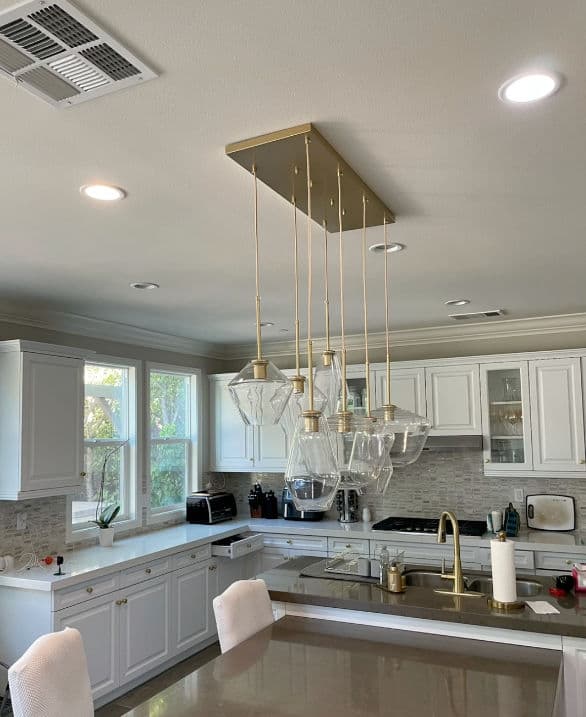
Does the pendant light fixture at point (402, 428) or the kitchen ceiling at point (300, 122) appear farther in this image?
the pendant light fixture at point (402, 428)

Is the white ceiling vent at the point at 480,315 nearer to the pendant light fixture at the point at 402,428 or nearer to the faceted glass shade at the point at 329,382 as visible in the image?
the pendant light fixture at the point at 402,428

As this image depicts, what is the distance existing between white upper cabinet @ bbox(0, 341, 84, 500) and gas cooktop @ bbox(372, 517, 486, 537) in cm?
251

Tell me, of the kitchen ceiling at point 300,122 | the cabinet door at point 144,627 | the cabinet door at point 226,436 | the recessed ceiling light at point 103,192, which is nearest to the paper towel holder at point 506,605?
the kitchen ceiling at point 300,122

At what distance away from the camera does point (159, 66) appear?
1.47 meters

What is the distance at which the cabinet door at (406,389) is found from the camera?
5270 mm

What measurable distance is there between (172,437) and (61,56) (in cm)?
462

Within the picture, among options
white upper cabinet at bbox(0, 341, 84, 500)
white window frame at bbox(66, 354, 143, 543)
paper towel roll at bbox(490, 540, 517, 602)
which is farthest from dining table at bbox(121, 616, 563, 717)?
white window frame at bbox(66, 354, 143, 543)

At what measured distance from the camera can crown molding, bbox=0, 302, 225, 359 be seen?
14.1 ft

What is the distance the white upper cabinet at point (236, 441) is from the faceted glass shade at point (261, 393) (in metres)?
3.79

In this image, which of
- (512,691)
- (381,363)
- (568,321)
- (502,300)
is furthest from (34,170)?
(568,321)

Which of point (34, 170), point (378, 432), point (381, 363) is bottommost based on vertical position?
point (378, 432)

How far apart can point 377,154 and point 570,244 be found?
1.47 m

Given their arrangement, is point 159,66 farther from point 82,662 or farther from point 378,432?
point 82,662

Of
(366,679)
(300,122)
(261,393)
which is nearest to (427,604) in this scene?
(366,679)
